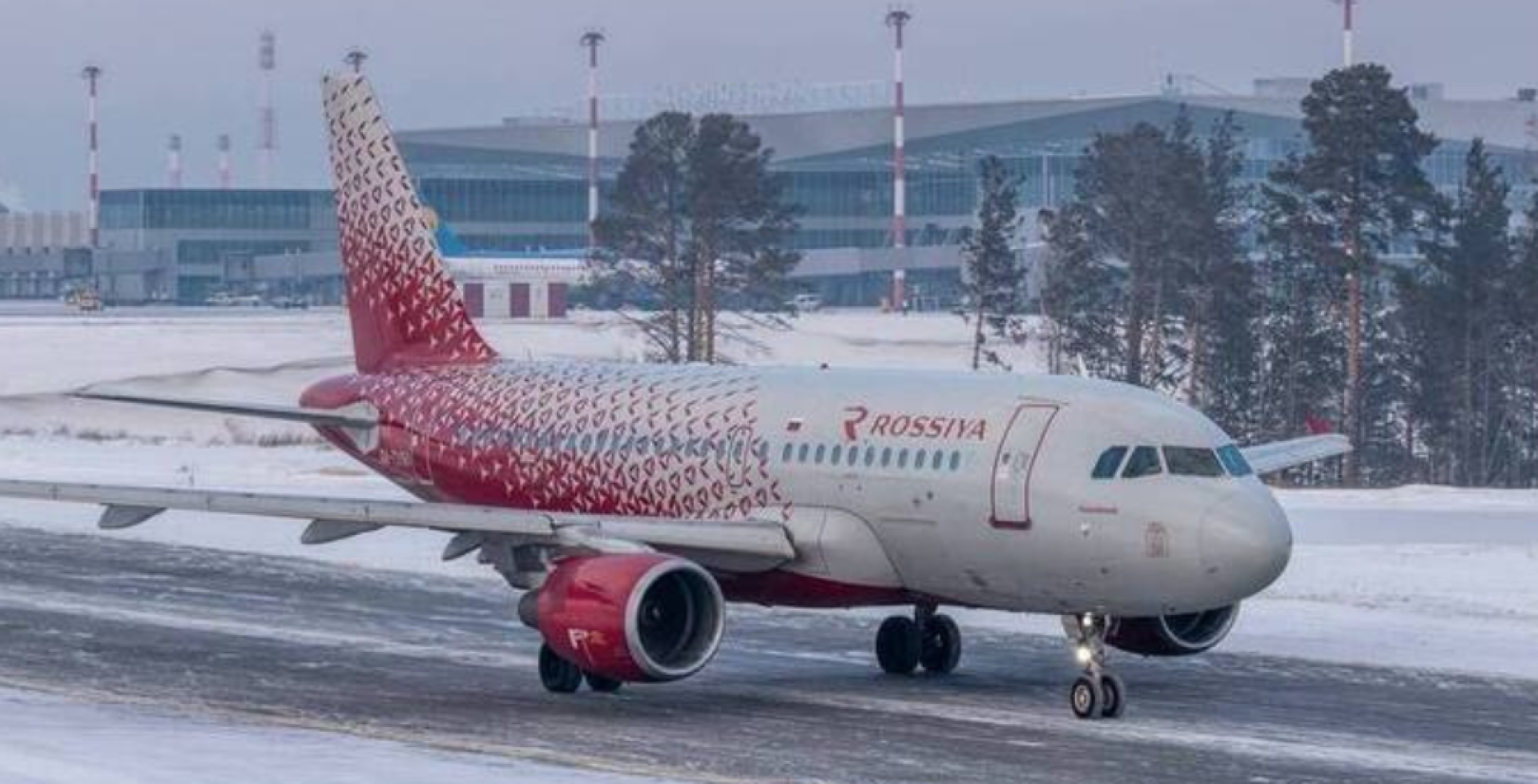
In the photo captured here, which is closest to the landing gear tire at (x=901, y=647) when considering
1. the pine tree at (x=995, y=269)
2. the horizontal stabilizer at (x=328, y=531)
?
the horizontal stabilizer at (x=328, y=531)

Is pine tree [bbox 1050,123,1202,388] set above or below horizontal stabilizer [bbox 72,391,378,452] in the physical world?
above

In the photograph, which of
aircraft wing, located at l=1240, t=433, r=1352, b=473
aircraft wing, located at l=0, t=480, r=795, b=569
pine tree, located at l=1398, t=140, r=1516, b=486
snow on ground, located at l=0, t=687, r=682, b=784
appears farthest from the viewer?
pine tree, located at l=1398, t=140, r=1516, b=486

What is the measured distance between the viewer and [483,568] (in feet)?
148

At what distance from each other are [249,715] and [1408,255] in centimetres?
12823

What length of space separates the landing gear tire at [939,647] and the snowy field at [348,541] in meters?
4.42

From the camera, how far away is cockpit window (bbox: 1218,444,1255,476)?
2877 cm

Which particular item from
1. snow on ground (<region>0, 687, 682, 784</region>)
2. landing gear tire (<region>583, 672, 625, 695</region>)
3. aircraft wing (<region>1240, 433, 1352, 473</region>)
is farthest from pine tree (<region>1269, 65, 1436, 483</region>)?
snow on ground (<region>0, 687, 682, 784</region>)

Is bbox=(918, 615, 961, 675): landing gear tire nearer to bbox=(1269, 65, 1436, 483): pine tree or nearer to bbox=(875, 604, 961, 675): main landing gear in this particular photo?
bbox=(875, 604, 961, 675): main landing gear

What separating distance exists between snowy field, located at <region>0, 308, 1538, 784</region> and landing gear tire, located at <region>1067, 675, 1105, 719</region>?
19.9 ft

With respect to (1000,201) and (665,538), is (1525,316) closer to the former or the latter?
(1000,201)

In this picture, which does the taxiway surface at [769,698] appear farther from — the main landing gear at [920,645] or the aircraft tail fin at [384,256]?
the aircraft tail fin at [384,256]

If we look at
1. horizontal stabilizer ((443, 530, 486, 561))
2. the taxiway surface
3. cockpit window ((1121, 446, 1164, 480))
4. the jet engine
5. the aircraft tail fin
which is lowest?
the taxiway surface

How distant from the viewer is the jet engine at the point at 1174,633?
101ft

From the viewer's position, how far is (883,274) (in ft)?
647
